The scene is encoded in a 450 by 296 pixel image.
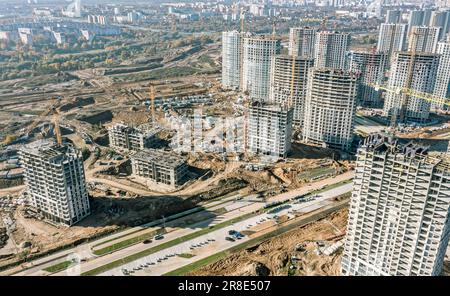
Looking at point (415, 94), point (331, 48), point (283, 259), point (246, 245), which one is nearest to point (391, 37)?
point (331, 48)

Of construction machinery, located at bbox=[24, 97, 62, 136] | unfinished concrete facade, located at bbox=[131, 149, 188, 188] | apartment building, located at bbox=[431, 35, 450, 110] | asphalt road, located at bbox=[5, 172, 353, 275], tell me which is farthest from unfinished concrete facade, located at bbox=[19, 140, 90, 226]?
apartment building, located at bbox=[431, 35, 450, 110]

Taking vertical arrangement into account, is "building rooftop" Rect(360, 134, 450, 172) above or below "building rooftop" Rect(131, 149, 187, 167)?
above

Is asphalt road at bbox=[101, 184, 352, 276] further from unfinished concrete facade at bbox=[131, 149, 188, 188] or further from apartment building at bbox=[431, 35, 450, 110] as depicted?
apartment building at bbox=[431, 35, 450, 110]

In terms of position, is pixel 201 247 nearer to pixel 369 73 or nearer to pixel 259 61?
pixel 259 61

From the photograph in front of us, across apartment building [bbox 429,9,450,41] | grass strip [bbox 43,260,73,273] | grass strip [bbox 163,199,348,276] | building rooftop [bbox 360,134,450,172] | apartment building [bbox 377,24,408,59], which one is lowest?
grass strip [bbox 43,260,73,273]
